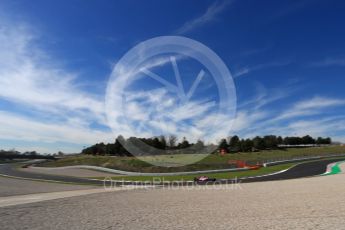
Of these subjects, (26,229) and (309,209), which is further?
(309,209)

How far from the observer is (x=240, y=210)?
1547cm

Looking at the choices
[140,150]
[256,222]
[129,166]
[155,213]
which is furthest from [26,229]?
[140,150]

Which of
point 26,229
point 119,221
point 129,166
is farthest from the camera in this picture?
point 129,166

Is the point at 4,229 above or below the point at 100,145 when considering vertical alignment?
below

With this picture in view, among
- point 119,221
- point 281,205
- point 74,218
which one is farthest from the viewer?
point 281,205

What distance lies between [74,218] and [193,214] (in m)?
4.85

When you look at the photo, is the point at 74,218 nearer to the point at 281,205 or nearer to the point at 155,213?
the point at 155,213

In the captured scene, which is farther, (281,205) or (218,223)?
(281,205)

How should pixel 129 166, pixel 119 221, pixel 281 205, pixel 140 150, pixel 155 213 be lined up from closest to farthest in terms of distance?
1. pixel 119 221
2. pixel 155 213
3. pixel 281 205
4. pixel 129 166
5. pixel 140 150

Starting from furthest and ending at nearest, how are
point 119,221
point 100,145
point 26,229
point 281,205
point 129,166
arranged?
point 100,145 < point 129,166 < point 281,205 < point 119,221 < point 26,229

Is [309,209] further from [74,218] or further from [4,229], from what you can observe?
[4,229]

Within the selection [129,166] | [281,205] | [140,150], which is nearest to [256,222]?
[281,205]

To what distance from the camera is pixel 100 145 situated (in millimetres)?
183875

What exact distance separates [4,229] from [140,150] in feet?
287
